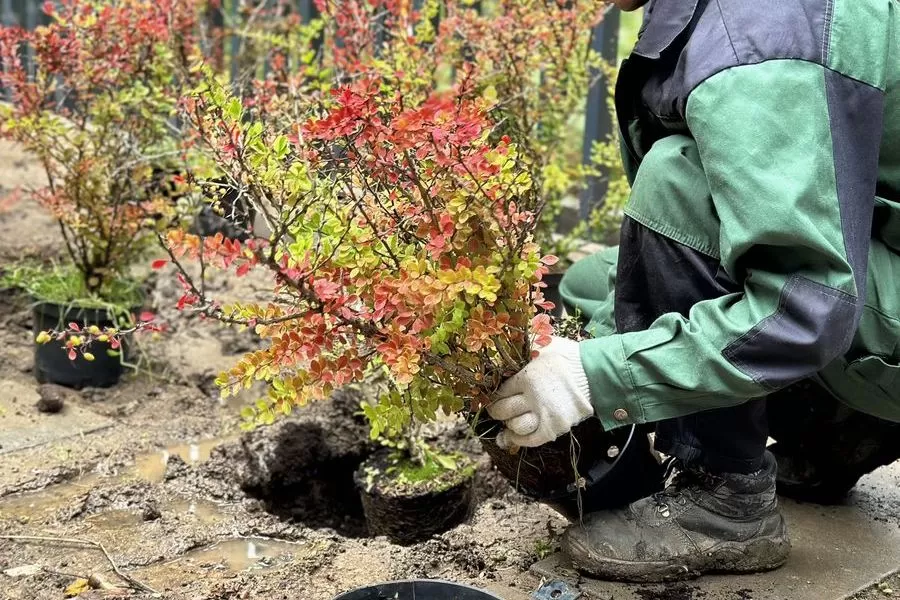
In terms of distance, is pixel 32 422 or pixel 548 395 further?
pixel 32 422

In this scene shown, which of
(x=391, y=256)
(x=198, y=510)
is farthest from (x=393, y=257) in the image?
(x=198, y=510)

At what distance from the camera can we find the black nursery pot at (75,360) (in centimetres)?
366

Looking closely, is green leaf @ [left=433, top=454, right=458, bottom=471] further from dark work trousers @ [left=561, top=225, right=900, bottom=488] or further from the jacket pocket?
the jacket pocket

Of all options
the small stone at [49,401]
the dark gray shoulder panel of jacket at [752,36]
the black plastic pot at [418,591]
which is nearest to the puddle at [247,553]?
the black plastic pot at [418,591]

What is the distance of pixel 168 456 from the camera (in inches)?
124

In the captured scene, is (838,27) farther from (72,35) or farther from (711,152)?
(72,35)

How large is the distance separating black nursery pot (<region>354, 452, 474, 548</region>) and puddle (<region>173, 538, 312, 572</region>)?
Answer: 1.13 feet

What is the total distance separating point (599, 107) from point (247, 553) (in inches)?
128

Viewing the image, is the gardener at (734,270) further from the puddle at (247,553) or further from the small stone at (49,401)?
the small stone at (49,401)

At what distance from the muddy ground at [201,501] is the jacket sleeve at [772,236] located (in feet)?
Answer: 2.01

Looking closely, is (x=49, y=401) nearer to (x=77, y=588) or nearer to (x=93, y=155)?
(x=93, y=155)

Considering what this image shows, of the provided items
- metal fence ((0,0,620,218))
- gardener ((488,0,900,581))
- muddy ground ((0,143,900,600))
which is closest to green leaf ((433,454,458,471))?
muddy ground ((0,143,900,600))

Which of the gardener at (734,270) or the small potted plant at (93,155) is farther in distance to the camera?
the small potted plant at (93,155)

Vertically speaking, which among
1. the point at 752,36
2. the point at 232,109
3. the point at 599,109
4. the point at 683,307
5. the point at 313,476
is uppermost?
the point at 752,36
